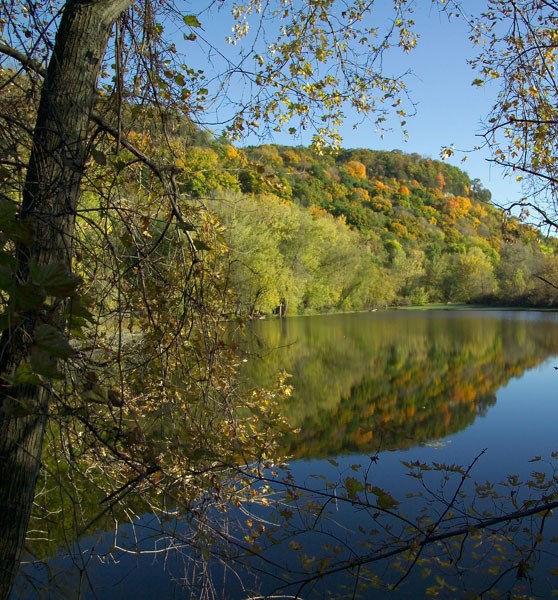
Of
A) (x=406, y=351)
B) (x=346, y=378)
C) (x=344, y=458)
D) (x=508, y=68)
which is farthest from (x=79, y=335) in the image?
(x=406, y=351)

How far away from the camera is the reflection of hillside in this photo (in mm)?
8781

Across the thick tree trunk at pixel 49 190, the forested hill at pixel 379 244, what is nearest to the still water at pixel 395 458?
the thick tree trunk at pixel 49 190

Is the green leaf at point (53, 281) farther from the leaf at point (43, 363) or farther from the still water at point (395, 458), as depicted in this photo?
the still water at point (395, 458)

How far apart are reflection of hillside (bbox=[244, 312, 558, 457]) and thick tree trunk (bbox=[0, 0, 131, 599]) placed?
1794 mm

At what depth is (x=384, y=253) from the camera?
4753 cm

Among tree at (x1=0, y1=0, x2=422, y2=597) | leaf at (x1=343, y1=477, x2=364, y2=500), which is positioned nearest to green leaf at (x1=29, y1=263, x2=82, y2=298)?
tree at (x1=0, y1=0, x2=422, y2=597)

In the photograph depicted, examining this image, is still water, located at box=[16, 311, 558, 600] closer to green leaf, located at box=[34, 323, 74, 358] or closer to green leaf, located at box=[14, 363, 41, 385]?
green leaf, located at box=[14, 363, 41, 385]

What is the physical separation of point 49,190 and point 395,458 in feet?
21.1

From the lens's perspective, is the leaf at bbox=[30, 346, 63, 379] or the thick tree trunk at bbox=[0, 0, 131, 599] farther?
the thick tree trunk at bbox=[0, 0, 131, 599]

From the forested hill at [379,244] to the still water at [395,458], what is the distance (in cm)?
399

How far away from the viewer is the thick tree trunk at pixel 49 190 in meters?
1.70

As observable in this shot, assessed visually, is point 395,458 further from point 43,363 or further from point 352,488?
→ point 43,363

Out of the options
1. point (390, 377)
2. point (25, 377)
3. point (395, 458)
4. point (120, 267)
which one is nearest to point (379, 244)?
point (390, 377)

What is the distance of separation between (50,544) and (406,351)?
1418cm
